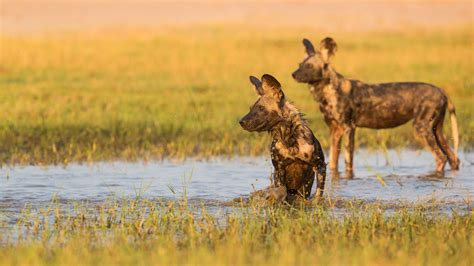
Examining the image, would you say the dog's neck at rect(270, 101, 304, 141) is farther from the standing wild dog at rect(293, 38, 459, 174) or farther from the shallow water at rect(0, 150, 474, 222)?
the standing wild dog at rect(293, 38, 459, 174)

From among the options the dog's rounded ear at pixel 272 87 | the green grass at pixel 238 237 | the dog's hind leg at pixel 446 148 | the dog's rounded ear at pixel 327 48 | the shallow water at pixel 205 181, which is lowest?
the green grass at pixel 238 237

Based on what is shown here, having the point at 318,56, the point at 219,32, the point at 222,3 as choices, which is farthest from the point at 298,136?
the point at 222,3

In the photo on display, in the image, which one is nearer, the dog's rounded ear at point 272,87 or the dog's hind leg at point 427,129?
the dog's rounded ear at point 272,87

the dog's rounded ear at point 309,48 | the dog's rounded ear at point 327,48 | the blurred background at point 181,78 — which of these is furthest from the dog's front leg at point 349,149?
the dog's rounded ear at point 309,48

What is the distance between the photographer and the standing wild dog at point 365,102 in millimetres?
11648

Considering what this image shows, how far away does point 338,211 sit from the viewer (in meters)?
8.41

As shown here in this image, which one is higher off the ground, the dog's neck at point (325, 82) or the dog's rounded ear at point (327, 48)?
the dog's rounded ear at point (327, 48)

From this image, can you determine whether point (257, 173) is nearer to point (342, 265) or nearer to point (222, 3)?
point (342, 265)

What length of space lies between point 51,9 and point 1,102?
32.5 meters

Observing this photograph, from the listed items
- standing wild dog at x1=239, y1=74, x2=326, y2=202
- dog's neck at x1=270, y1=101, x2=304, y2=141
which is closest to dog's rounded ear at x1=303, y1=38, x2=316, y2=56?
standing wild dog at x1=239, y1=74, x2=326, y2=202

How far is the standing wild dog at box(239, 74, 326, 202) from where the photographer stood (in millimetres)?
8500

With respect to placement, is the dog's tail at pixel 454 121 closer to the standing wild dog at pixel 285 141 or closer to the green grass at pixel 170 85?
the green grass at pixel 170 85

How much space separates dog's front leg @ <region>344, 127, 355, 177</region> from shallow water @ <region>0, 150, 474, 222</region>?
0.37ft

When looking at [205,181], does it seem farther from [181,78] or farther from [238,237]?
[181,78]
